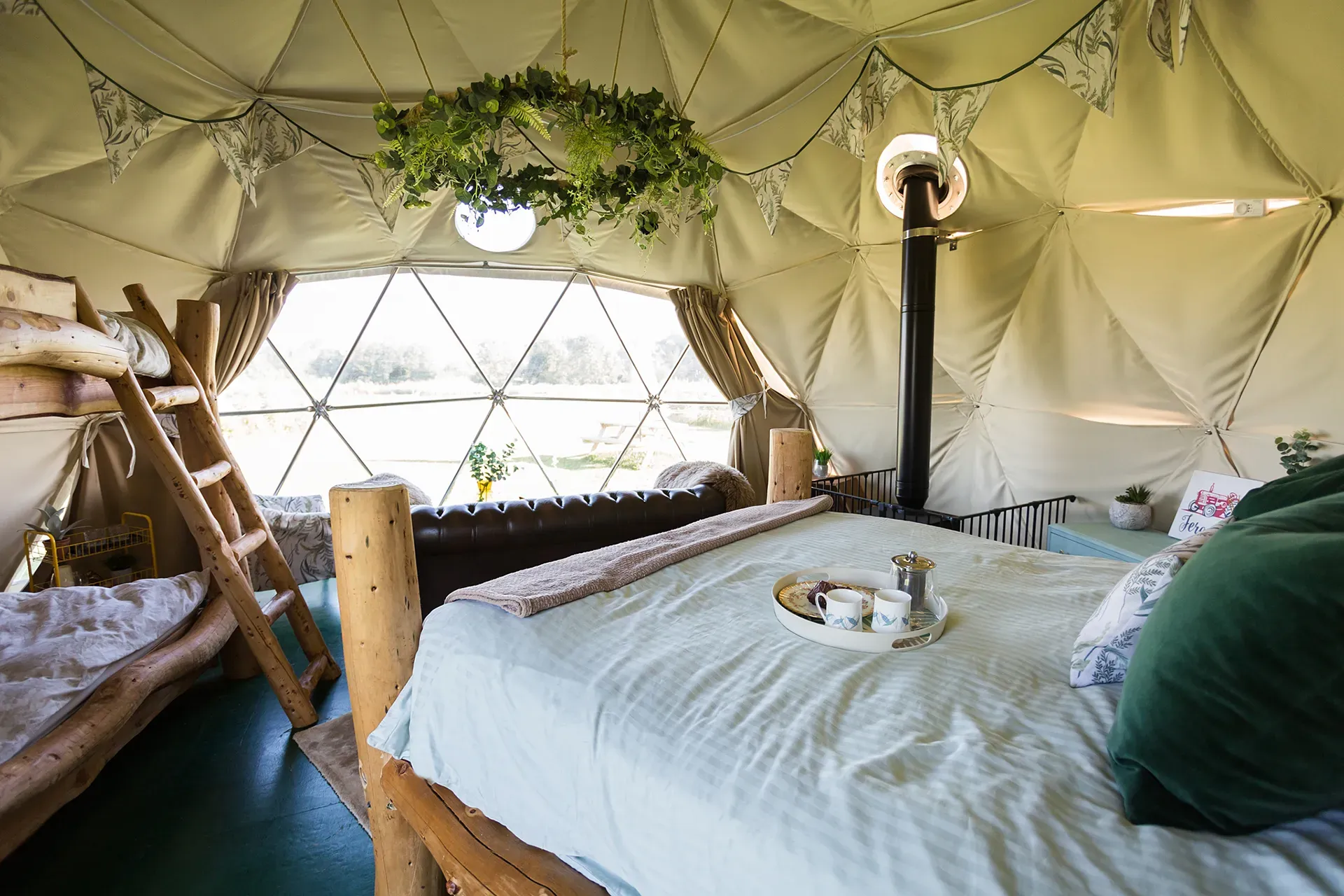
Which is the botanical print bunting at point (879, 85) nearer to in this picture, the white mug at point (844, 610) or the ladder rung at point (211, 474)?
the white mug at point (844, 610)

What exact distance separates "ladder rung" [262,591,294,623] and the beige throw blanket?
5.33 feet

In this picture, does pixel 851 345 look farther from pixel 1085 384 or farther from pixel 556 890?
pixel 556 890

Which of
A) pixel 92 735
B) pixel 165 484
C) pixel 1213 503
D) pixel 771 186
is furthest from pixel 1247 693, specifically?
pixel 165 484

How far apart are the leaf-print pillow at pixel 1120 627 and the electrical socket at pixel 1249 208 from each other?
9.31ft

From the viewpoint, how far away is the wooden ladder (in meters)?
2.44

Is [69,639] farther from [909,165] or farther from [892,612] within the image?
[909,165]

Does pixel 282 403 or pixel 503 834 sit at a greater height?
pixel 282 403

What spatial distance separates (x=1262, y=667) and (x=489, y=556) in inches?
93.3

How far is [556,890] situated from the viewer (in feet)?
3.81

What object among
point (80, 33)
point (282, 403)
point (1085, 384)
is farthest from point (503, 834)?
point (282, 403)

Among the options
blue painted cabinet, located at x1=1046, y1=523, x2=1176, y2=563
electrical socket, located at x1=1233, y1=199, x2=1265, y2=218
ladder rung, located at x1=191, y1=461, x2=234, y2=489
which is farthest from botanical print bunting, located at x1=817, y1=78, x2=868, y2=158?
ladder rung, located at x1=191, y1=461, x2=234, y2=489

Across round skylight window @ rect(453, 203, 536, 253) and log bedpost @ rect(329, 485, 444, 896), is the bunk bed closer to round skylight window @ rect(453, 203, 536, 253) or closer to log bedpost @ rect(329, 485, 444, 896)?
log bedpost @ rect(329, 485, 444, 896)

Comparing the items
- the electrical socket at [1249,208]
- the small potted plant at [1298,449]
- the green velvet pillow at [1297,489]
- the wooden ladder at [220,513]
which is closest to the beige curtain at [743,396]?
the electrical socket at [1249,208]

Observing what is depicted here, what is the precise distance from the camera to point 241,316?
4.39 metres
